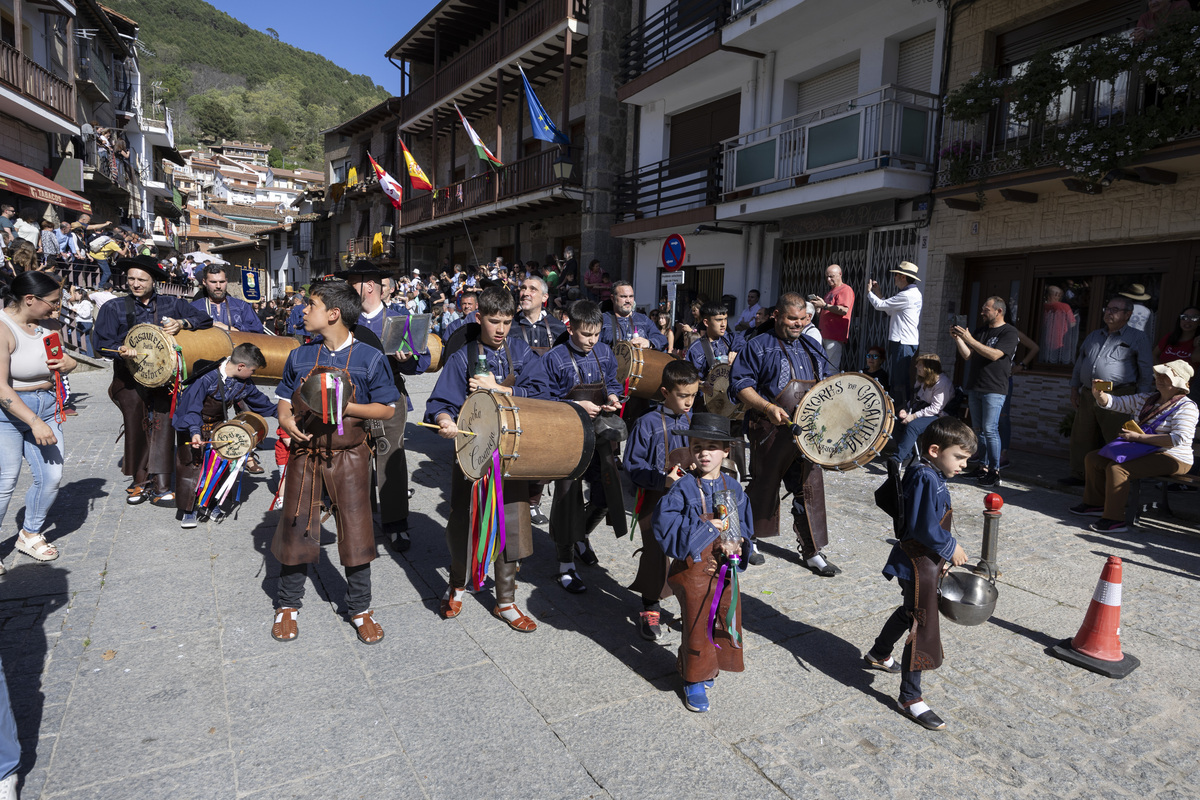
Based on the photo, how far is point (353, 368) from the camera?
148 inches

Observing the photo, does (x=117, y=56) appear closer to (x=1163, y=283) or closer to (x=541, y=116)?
(x=541, y=116)

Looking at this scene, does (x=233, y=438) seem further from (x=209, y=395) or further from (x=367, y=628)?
(x=367, y=628)

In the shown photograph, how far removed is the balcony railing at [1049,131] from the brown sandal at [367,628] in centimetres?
826

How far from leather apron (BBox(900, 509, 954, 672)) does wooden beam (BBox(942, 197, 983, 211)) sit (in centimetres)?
779

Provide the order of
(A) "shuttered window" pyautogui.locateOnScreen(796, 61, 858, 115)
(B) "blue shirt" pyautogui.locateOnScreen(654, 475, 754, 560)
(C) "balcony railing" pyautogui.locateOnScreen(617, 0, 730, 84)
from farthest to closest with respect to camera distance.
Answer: (C) "balcony railing" pyautogui.locateOnScreen(617, 0, 730, 84) < (A) "shuttered window" pyautogui.locateOnScreen(796, 61, 858, 115) < (B) "blue shirt" pyautogui.locateOnScreen(654, 475, 754, 560)

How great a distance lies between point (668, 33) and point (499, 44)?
22.1 ft

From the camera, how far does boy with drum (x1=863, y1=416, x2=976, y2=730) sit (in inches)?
123

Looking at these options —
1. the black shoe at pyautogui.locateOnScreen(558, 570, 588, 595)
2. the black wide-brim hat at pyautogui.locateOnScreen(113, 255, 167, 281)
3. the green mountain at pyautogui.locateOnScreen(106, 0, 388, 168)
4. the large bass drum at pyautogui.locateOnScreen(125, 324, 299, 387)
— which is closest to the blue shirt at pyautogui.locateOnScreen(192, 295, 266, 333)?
the large bass drum at pyautogui.locateOnScreen(125, 324, 299, 387)

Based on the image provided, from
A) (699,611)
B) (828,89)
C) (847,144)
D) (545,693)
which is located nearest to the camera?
(699,611)

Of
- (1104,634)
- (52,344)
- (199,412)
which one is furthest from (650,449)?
(52,344)

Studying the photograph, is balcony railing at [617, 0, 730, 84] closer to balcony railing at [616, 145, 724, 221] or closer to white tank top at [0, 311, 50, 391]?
balcony railing at [616, 145, 724, 221]

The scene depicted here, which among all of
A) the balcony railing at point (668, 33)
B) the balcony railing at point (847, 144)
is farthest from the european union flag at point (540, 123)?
the balcony railing at point (847, 144)

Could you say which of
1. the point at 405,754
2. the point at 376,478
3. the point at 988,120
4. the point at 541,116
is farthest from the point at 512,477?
the point at 541,116

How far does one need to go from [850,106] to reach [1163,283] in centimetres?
475
